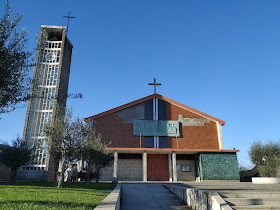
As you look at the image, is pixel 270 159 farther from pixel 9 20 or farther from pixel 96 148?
pixel 9 20

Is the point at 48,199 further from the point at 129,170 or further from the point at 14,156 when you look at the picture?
the point at 129,170

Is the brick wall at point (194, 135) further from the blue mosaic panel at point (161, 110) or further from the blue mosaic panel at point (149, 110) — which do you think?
the blue mosaic panel at point (149, 110)

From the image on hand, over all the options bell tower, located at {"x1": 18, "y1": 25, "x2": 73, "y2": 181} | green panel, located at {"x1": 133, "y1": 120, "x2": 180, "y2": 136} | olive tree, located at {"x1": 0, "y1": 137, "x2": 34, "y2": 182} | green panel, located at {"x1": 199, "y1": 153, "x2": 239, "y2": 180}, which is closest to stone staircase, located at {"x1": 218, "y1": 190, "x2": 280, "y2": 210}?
bell tower, located at {"x1": 18, "y1": 25, "x2": 73, "y2": 181}

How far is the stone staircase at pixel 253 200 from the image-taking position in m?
6.75

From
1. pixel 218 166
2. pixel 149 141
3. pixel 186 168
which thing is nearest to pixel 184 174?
pixel 186 168

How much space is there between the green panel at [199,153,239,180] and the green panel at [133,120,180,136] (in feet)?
17.6

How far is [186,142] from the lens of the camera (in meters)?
31.8

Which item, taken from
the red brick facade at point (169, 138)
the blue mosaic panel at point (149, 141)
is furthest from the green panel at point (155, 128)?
the red brick facade at point (169, 138)

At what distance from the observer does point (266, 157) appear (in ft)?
83.0

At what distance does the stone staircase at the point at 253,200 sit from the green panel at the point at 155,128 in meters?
23.8

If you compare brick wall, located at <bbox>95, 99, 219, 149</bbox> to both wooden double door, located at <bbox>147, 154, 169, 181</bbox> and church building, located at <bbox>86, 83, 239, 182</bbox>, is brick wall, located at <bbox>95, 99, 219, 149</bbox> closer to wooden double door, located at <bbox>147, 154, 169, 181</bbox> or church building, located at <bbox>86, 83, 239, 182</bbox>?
church building, located at <bbox>86, 83, 239, 182</bbox>

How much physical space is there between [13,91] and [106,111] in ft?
72.7

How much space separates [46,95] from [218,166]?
24.2 metres

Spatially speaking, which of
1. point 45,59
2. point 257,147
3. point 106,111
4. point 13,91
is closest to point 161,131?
point 106,111
